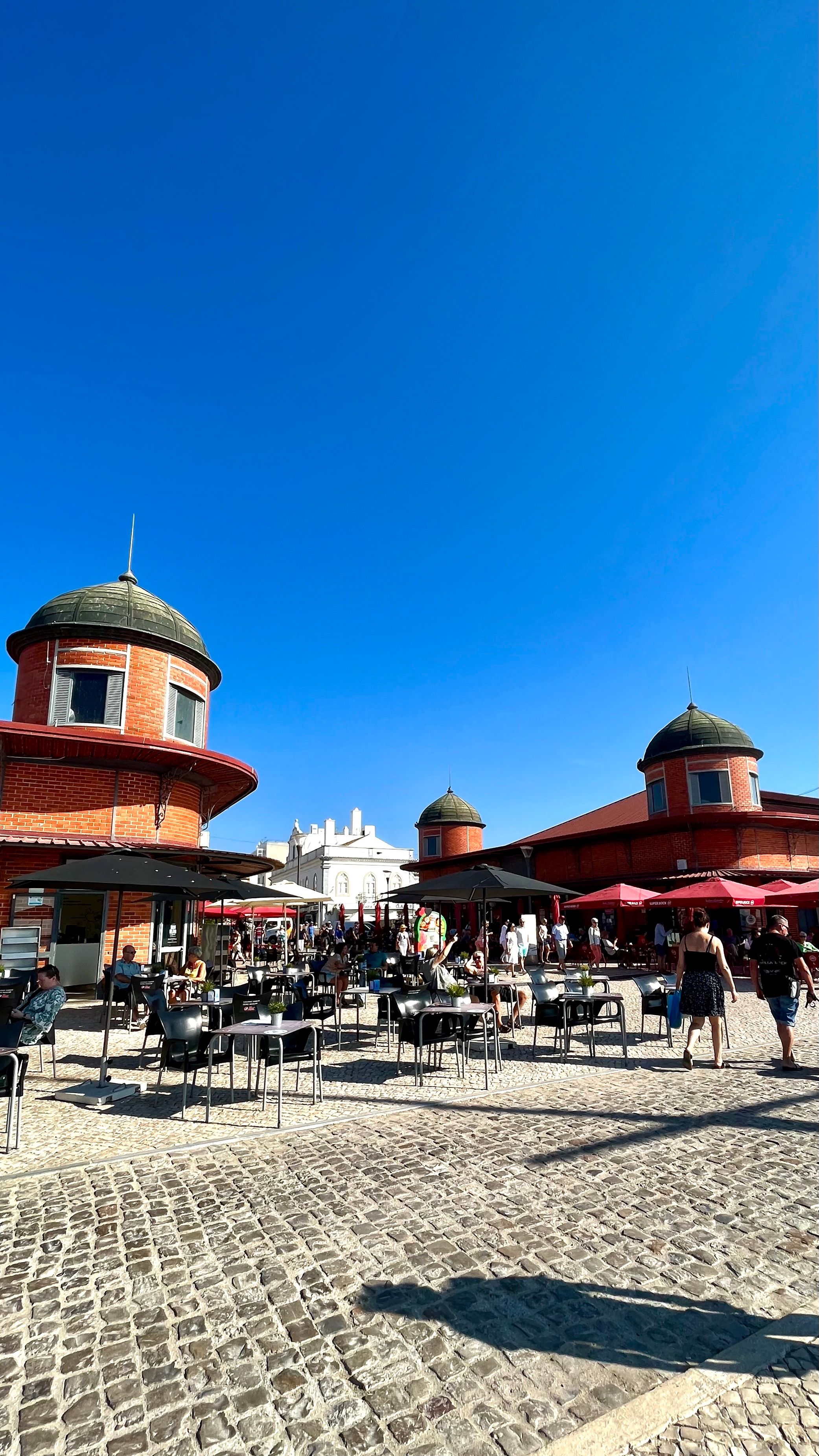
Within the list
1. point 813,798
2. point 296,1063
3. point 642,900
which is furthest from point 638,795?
point 296,1063

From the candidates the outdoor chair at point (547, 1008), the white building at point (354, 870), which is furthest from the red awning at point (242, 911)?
the white building at point (354, 870)

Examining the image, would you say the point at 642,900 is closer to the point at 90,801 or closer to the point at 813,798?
the point at 90,801

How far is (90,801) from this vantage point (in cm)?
1548

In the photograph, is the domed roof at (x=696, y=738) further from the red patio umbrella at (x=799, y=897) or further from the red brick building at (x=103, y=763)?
the red brick building at (x=103, y=763)

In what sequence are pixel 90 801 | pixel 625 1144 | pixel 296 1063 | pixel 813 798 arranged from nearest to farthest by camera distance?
1. pixel 625 1144
2. pixel 296 1063
3. pixel 90 801
4. pixel 813 798

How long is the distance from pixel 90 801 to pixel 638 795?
34.3 metres

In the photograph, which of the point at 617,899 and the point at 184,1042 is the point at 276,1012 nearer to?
the point at 184,1042

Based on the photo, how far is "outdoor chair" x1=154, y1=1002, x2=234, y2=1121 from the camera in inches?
297

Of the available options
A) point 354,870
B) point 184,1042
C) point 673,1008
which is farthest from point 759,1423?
point 354,870

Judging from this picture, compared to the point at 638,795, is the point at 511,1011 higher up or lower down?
lower down

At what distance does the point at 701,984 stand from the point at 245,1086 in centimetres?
595

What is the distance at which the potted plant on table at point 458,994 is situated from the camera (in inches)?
379

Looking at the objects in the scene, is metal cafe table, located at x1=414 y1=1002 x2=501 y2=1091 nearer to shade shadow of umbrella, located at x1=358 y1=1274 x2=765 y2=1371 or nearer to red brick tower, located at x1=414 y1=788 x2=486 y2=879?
shade shadow of umbrella, located at x1=358 y1=1274 x2=765 y2=1371

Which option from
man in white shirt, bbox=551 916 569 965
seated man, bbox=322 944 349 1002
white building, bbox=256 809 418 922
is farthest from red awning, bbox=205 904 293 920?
white building, bbox=256 809 418 922
